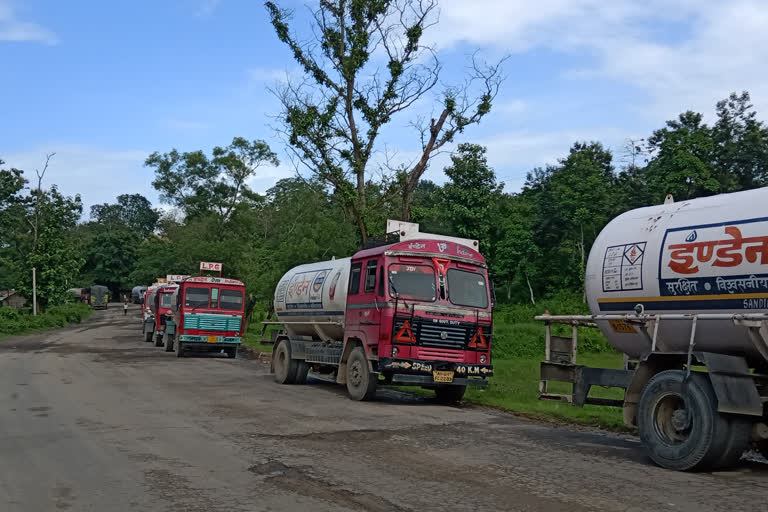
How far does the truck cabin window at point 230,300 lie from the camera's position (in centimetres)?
2959

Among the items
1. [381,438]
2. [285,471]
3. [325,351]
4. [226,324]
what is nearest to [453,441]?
[381,438]

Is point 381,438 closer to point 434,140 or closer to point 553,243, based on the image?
point 434,140

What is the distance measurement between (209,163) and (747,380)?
2915 inches

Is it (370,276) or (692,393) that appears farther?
(370,276)

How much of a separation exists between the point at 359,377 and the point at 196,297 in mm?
15726

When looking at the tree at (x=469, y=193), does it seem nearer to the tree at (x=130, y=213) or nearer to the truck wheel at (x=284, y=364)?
the truck wheel at (x=284, y=364)

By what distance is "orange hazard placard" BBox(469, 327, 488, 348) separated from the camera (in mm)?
14969

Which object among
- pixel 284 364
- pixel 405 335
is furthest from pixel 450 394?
pixel 284 364

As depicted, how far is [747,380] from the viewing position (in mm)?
8164

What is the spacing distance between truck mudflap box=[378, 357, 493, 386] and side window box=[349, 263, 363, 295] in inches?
83.5

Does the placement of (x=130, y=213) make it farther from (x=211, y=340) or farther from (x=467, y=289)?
(x=467, y=289)

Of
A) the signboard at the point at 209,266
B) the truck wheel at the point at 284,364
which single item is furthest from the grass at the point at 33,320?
the truck wheel at the point at 284,364

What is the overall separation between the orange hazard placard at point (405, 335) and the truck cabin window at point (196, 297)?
16.8 m

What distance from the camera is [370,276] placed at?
604 inches
